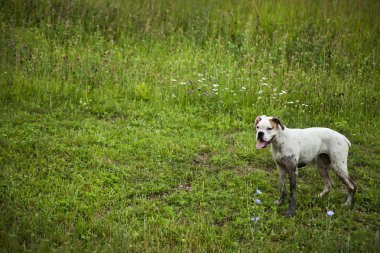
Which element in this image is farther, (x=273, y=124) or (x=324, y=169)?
(x=324, y=169)

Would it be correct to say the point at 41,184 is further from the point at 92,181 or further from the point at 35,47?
the point at 35,47

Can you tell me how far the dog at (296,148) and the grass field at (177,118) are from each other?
1.20 ft

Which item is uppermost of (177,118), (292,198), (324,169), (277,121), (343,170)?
(277,121)

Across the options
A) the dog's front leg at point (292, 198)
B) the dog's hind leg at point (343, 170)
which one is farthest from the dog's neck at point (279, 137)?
the dog's hind leg at point (343, 170)

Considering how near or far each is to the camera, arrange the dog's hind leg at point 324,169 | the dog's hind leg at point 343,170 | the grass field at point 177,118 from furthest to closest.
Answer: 1. the dog's hind leg at point 324,169
2. the dog's hind leg at point 343,170
3. the grass field at point 177,118

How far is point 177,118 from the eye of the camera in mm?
8625

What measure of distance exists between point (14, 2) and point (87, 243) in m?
9.72

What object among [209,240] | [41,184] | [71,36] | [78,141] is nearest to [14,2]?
[71,36]

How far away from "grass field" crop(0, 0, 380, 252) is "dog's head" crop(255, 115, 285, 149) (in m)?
0.89

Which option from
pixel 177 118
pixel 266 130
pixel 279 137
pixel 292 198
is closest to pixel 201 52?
pixel 177 118

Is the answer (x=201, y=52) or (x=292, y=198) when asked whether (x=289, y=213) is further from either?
(x=201, y=52)

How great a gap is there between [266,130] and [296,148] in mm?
507

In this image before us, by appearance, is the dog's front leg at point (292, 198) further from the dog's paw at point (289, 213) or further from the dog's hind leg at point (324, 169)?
the dog's hind leg at point (324, 169)

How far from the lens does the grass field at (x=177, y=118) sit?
517 centimetres
